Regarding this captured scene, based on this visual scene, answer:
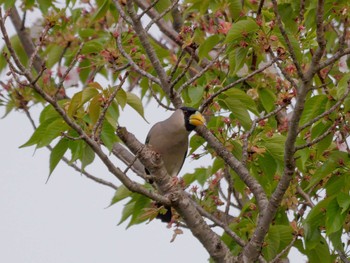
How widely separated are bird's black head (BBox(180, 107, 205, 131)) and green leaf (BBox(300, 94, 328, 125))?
1.07 meters

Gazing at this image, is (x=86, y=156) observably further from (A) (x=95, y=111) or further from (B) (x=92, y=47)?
(B) (x=92, y=47)

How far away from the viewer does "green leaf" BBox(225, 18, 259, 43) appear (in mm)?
4728

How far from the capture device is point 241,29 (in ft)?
15.7

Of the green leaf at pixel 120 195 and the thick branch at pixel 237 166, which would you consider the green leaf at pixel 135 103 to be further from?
the green leaf at pixel 120 195

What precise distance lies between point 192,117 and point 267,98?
2.03 ft

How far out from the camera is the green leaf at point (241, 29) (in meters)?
4.73

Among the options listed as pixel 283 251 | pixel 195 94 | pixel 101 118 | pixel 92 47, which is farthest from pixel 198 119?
pixel 101 118

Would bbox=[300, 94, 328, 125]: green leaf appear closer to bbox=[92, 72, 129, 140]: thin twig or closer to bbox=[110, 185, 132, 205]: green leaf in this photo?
bbox=[92, 72, 129, 140]: thin twig

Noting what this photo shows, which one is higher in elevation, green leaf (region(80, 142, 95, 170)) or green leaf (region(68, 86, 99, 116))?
green leaf (region(68, 86, 99, 116))

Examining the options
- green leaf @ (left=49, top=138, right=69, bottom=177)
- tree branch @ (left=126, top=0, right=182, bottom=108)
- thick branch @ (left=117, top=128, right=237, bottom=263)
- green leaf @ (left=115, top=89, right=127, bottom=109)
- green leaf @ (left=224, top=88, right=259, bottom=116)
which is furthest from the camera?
green leaf @ (left=224, top=88, right=259, bottom=116)

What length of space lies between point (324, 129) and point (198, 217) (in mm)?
992

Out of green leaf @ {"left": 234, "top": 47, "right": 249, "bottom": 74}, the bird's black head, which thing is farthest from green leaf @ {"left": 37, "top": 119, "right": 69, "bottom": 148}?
the bird's black head

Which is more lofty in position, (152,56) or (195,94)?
(152,56)

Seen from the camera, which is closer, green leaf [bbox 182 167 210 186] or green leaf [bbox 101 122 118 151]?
green leaf [bbox 101 122 118 151]
